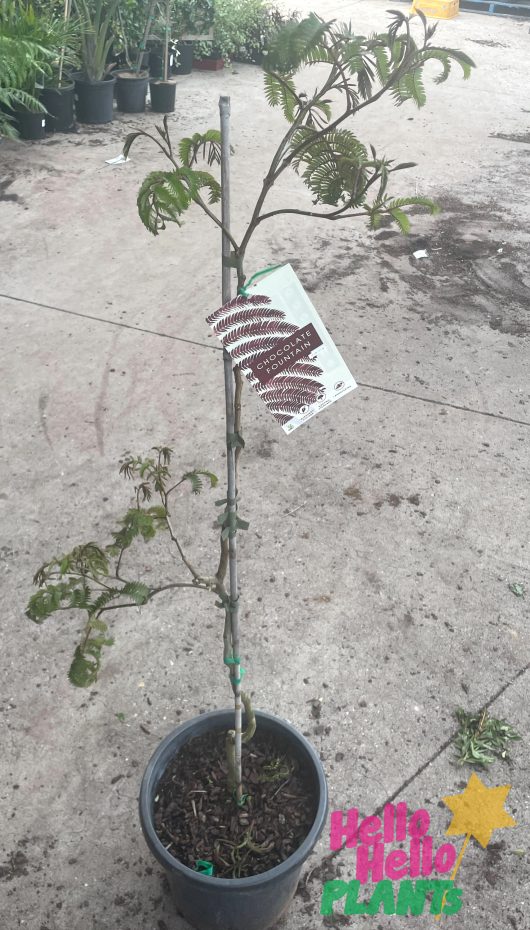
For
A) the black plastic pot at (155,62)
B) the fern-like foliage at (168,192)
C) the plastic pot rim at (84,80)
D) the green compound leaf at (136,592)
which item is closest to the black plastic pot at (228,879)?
the green compound leaf at (136,592)

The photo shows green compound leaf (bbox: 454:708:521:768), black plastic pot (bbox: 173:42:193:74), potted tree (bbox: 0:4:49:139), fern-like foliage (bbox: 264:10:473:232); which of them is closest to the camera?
fern-like foliage (bbox: 264:10:473:232)

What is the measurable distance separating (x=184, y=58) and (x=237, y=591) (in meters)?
7.72

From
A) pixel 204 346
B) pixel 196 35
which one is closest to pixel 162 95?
pixel 196 35

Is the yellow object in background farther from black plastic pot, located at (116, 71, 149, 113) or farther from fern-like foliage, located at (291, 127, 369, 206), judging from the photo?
fern-like foliage, located at (291, 127, 369, 206)

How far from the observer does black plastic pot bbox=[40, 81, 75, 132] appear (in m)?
6.01

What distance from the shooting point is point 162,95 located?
675cm

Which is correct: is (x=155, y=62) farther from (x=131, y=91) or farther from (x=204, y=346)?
(x=204, y=346)

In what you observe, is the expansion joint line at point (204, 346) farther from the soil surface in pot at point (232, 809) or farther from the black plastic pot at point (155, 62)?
the black plastic pot at point (155, 62)

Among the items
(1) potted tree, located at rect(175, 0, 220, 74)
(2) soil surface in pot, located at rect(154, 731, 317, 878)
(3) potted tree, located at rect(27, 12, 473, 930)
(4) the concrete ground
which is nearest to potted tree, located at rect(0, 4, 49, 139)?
(4) the concrete ground

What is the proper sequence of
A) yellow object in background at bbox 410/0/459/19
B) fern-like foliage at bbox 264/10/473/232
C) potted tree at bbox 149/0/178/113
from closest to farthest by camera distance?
fern-like foliage at bbox 264/10/473/232, potted tree at bbox 149/0/178/113, yellow object in background at bbox 410/0/459/19

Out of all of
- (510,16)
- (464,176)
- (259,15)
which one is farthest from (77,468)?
(510,16)

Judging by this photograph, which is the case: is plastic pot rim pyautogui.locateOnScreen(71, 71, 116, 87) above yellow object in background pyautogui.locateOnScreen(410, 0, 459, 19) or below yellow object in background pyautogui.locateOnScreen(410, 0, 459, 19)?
below

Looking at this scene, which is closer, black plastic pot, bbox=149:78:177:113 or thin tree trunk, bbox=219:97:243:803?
thin tree trunk, bbox=219:97:243:803

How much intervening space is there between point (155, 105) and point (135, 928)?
21.4 ft
